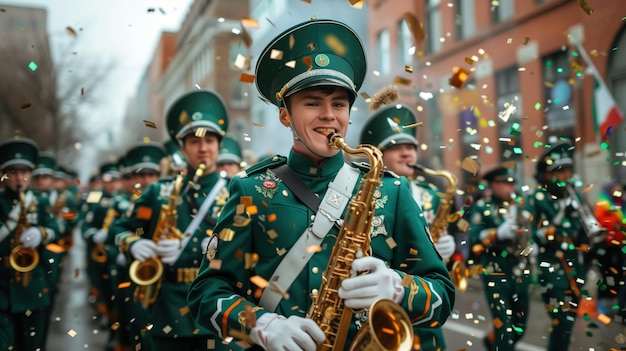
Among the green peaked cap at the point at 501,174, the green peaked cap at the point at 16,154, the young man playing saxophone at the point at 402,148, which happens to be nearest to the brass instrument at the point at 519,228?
the green peaked cap at the point at 501,174

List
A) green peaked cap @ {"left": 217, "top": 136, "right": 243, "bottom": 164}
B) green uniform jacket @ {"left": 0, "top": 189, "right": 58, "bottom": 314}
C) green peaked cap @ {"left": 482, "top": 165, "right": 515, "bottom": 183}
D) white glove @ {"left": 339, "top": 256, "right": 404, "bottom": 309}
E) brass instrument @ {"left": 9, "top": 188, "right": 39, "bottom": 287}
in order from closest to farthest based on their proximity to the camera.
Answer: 1. white glove @ {"left": 339, "top": 256, "right": 404, "bottom": 309}
2. green uniform jacket @ {"left": 0, "top": 189, "right": 58, "bottom": 314}
3. brass instrument @ {"left": 9, "top": 188, "right": 39, "bottom": 287}
4. green peaked cap @ {"left": 217, "top": 136, "right": 243, "bottom": 164}
5. green peaked cap @ {"left": 482, "top": 165, "right": 515, "bottom": 183}

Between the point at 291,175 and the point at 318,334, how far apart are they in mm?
818

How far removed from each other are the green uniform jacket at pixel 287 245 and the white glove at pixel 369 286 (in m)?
0.24

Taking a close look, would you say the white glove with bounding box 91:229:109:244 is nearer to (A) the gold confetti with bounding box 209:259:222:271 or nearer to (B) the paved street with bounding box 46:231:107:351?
(B) the paved street with bounding box 46:231:107:351

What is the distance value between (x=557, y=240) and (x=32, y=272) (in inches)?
220

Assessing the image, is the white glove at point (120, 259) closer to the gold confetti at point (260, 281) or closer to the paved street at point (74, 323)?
the paved street at point (74, 323)

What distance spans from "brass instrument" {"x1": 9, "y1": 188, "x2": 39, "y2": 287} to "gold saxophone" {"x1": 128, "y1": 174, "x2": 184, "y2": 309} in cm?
168

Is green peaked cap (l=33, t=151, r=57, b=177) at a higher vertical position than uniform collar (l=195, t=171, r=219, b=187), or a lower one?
higher

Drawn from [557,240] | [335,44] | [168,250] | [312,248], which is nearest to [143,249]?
[168,250]

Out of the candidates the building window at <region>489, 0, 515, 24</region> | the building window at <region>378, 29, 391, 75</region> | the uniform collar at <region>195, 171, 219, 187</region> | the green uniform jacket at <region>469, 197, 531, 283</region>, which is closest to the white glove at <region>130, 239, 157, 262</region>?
the uniform collar at <region>195, 171, 219, 187</region>

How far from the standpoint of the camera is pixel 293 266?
269cm

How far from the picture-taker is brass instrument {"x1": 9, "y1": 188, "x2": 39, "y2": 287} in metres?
6.43

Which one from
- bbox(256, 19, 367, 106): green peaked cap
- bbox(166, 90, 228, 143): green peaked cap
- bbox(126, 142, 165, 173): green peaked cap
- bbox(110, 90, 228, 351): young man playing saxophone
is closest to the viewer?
bbox(256, 19, 367, 106): green peaked cap

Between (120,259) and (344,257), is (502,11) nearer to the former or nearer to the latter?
(120,259)
